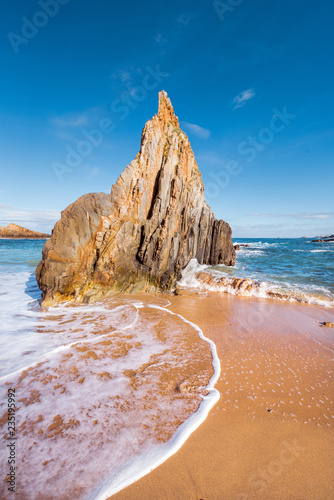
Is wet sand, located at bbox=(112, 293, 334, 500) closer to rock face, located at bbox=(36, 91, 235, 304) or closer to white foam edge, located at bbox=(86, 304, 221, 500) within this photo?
white foam edge, located at bbox=(86, 304, 221, 500)

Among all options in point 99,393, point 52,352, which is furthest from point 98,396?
point 52,352

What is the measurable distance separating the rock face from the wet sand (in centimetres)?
574

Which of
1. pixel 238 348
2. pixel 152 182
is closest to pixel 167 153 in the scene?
pixel 152 182

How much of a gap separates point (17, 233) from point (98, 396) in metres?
106

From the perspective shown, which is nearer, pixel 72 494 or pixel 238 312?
pixel 72 494

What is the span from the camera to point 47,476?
226 cm

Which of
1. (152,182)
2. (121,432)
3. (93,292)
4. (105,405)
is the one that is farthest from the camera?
(152,182)

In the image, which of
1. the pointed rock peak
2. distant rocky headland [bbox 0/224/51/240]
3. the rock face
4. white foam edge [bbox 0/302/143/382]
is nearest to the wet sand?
white foam edge [bbox 0/302/143/382]

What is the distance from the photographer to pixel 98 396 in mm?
3395

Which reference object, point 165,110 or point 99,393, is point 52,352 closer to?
point 99,393

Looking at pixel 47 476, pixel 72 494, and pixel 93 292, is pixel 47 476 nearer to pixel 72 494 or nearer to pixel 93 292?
pixel 72 494

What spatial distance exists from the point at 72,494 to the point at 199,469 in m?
1.36

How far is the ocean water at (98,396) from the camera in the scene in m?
2.33

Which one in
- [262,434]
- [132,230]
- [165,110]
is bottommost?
[262,434]
